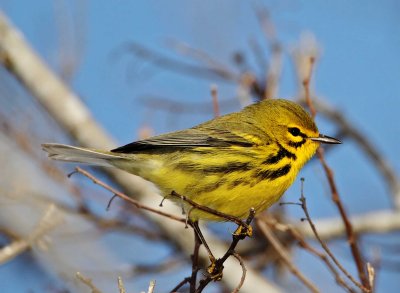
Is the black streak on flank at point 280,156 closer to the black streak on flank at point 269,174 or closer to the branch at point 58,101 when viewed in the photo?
the black streak on flank at point 269,174

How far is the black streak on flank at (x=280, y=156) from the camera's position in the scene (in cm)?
416

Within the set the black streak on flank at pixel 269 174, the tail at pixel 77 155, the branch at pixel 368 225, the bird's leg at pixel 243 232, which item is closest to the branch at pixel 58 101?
the branch at pixel 368 225

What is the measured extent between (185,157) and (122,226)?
153 centimetres

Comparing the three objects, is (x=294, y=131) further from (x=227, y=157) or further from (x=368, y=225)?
(x=368, y=225)

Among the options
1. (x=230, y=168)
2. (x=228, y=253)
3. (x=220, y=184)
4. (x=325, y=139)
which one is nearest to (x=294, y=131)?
(x=325, y=139)

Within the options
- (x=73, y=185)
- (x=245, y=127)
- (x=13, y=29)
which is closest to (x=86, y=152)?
(x=245, y=127)

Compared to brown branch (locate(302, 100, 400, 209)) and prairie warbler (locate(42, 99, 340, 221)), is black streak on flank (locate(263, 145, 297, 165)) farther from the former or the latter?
brown branch (locate(302, 100, 400, 209))

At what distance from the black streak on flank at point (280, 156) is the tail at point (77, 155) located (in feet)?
3.07

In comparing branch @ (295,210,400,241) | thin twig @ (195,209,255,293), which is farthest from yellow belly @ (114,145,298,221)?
branch @ (295,210,400,241)

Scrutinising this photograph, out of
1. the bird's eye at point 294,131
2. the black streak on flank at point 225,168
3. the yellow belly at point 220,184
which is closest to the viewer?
the yellow belly at point 220,184

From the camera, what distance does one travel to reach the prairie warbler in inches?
157

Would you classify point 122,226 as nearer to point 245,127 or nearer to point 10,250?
point 245,127

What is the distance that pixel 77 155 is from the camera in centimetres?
418

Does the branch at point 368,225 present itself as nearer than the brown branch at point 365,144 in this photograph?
Yes
